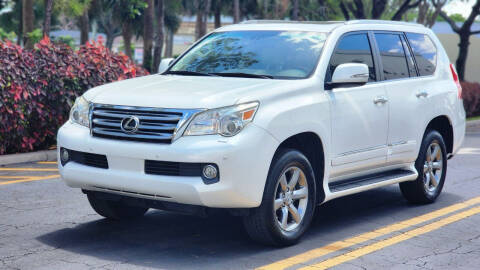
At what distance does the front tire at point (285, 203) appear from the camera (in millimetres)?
6035

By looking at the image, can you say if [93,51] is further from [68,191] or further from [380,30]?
[380,30]

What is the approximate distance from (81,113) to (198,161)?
1313mm

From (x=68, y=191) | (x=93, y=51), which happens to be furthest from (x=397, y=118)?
(x=93, y=51)

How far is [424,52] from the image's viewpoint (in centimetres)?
859

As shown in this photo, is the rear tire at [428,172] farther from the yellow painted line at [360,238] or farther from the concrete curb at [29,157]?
the concrete curb at [29,157]

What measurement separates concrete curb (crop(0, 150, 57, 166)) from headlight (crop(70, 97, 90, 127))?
5.15 meters

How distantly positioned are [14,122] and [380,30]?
6.10 m

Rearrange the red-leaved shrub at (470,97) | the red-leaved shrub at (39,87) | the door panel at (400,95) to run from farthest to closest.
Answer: the red-leaved shrub at (470,97) → the red-leaved shrub at (39,87) → the door panel at (400,95)

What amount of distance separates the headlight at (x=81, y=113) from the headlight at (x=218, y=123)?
1.04 meters

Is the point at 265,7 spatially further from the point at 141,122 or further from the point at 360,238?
the point at 141,122

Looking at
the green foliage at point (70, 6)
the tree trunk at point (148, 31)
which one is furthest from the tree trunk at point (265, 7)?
the tree trunk at point (148, 31)

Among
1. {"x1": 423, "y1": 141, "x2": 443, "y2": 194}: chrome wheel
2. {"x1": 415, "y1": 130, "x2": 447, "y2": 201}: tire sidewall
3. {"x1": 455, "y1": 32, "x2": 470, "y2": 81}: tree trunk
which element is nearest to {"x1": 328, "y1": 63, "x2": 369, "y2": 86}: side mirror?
{"x1": 415, "y1": 130, "x2": 447, "y2": 201}: tire sidewall

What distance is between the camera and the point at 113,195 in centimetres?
620

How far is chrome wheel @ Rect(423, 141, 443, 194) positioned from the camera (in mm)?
8414
